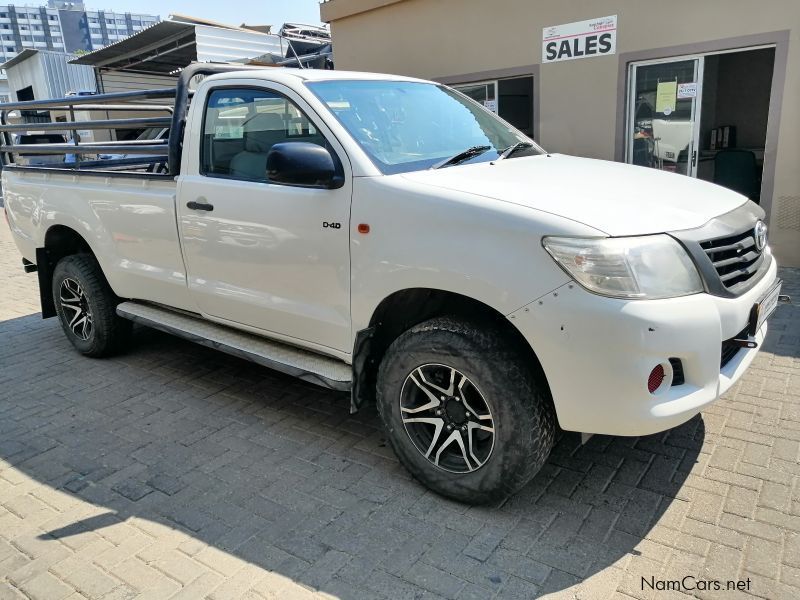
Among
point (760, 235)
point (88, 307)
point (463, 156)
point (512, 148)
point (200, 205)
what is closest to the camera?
point (760, 235)

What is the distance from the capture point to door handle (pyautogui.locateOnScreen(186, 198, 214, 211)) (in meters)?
3.78

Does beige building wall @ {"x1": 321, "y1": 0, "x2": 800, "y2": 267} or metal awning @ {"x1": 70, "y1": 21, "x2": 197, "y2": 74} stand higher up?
metal awning @ {"x1": 70, "y1": 21, "x2": 197, "y2": 74}

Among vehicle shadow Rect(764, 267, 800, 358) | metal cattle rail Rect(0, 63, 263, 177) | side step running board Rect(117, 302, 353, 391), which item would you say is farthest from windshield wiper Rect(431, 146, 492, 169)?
vehicle shadow Rect(764, 267, 800, 358)

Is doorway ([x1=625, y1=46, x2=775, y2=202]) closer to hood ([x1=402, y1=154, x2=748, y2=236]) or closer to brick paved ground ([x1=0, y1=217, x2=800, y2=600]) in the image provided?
brick paved ground ([x1=0, y1=217, x2=800, y2=600])

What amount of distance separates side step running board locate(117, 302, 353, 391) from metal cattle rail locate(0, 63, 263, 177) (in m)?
0.99

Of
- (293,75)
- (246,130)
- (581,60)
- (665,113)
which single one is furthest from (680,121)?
(246,130)

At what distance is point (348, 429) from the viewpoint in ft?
12.6

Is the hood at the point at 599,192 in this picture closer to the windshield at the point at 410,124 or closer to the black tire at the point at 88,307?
the windshield at the point at 410,124

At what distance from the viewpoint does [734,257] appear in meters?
2.82

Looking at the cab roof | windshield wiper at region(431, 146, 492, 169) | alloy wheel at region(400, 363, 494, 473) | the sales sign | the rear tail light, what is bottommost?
alloy wheel at region(400, 363, 494, 473)

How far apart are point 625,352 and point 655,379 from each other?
0.68 feet

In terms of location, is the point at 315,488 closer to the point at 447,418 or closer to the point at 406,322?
the point at 447,418

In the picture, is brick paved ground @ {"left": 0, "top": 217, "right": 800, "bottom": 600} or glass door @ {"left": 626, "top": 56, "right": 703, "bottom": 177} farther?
glass door @ {"left": 626, "top": 56, "right": 703, "bottom": 177}

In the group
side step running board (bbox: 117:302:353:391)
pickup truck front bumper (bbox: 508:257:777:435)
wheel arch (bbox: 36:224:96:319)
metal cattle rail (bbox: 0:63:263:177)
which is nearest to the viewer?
pickup truck front bumper (bbox: 508:257:777:435)
